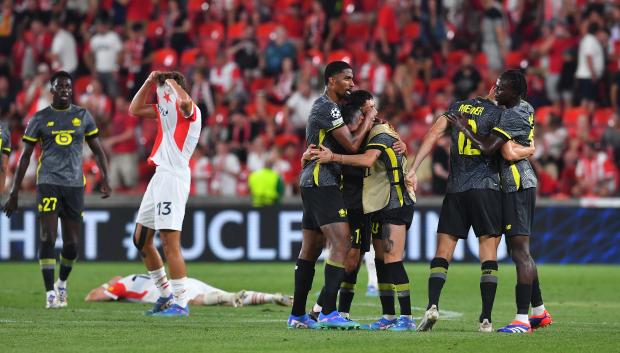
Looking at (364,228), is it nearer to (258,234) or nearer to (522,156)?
(522,156)

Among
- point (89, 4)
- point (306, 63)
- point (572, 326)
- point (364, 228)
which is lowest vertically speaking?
point (572, 326)

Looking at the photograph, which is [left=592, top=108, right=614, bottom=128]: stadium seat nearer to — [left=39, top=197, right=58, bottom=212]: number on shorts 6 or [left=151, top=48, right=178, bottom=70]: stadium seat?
[left=151, top=48, right=178, bottom=70]: stadium seat

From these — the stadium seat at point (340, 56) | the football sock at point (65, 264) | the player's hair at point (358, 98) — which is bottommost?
the football sock at point (65, 264)

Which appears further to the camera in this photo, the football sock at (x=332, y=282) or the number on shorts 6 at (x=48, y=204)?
the number on shorts 6 at (x=48, y=204)

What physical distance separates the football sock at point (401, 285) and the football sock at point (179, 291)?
2.50m

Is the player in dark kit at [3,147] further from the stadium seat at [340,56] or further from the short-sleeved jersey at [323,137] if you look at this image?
the stadium seat at [340,56]

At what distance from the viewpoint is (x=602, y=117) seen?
24.4 meters

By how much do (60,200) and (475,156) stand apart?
5.05 m

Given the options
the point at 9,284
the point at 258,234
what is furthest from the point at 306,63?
the point at 9,284

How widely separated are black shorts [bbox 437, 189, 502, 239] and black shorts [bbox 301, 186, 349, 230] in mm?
931

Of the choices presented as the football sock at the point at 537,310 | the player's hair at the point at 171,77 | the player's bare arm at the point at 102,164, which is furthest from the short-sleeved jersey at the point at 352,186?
the player's bare arm at the point at 102,164

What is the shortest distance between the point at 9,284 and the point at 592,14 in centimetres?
1329

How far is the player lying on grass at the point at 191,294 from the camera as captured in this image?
14.2 metres

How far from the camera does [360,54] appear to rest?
26.3 m
